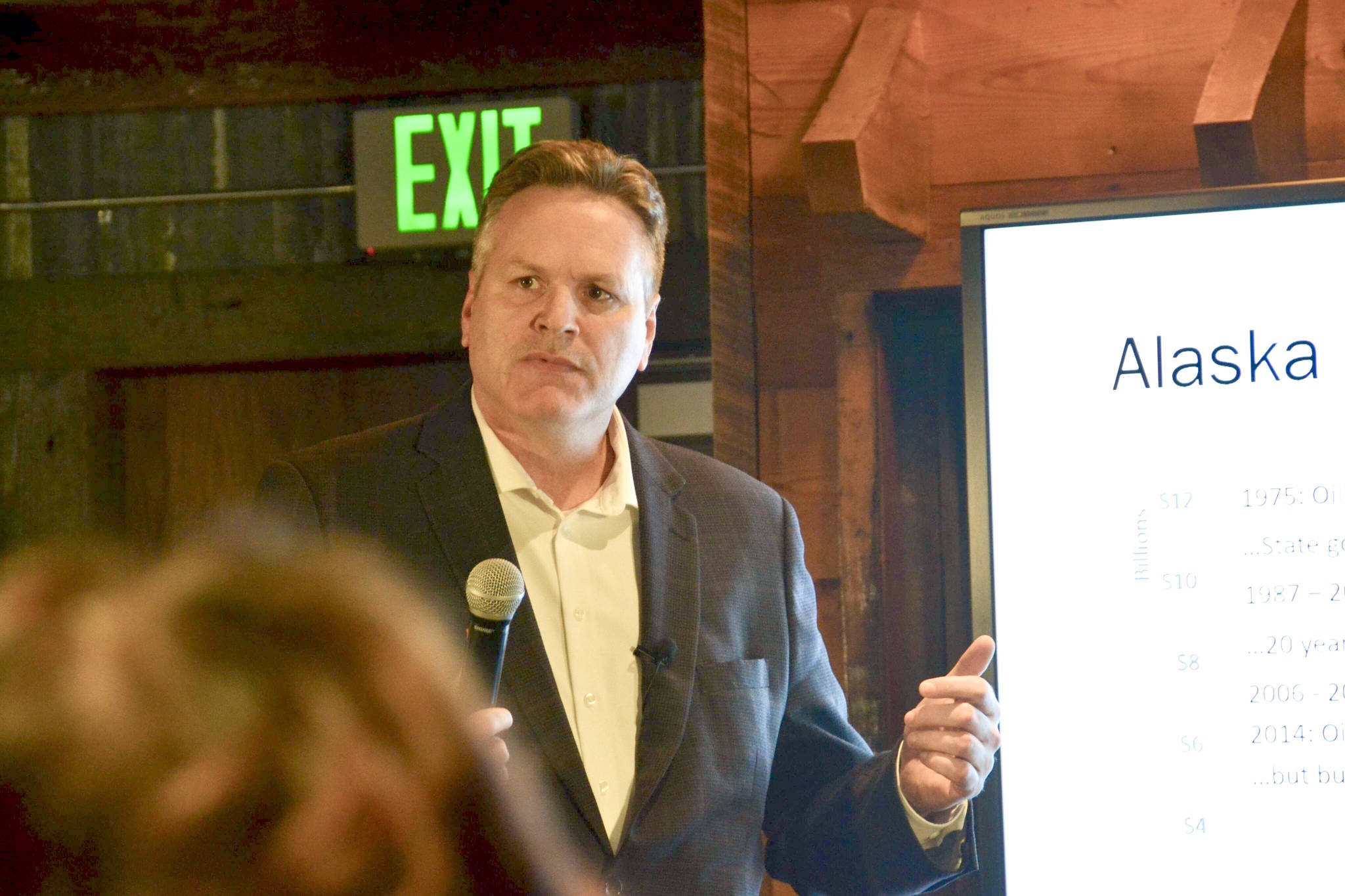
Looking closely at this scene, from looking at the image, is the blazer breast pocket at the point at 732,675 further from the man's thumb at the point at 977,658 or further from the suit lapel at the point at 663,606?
the man's thumb at the point at 977,658

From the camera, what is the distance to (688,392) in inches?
158

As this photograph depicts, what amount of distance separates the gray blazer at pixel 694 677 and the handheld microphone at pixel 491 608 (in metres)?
0.40

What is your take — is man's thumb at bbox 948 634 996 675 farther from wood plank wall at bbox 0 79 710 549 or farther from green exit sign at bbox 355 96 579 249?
wood plank wall at bbox 0 79 710 549

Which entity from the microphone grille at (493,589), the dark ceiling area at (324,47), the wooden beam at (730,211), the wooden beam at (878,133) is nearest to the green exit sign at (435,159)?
the dark ceiling area at (324,47)

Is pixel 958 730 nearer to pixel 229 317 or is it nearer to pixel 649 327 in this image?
pixel 649 327

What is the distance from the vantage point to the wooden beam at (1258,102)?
1800mm

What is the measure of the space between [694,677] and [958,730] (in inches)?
12.5

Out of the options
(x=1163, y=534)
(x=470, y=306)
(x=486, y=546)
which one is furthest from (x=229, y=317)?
(x=1163, y=534)

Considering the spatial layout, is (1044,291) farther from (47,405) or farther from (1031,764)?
(47,405)

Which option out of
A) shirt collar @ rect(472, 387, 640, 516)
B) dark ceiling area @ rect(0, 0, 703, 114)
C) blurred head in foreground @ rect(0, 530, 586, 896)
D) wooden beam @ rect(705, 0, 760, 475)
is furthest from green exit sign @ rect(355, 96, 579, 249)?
blurred head in foreground @ rect(0, 530, 586, 896)

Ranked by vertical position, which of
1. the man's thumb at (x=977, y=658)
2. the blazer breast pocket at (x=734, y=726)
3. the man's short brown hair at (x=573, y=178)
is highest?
the man's short brown hair at (x=573, y=178)

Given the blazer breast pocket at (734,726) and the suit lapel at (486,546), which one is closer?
the suit lapel at (486,546)

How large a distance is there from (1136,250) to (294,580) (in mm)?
1629

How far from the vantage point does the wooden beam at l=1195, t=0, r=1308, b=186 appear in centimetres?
180
